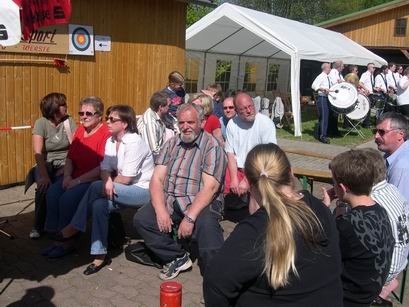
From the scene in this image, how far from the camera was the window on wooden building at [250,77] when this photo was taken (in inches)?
683

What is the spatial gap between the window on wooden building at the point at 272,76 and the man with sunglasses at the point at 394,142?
14918 mm

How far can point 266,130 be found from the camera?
18.1 ft

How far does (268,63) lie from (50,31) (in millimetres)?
12699

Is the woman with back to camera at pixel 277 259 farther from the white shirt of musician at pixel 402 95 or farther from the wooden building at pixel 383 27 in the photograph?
the wooden building at pixel 383 27

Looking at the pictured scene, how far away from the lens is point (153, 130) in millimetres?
5711

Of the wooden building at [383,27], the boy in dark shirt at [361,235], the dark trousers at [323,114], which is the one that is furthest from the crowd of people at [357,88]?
the wooden building at [383,27]

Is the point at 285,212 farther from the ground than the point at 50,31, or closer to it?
closer to it

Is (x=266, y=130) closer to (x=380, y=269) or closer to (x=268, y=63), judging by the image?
(x=380, y=269)

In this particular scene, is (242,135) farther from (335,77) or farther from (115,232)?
(335,77)

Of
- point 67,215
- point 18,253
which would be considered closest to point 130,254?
point 67,215

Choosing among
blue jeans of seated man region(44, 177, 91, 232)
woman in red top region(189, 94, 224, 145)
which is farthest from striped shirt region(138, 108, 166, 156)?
blue jeans of seated man region(44, 177, 91, 232)

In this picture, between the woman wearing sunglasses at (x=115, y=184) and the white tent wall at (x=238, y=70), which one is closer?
the woman wearing sunglasses at (x=115, y=184)

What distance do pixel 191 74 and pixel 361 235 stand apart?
12443 mm

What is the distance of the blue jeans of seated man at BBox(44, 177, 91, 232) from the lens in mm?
4551
